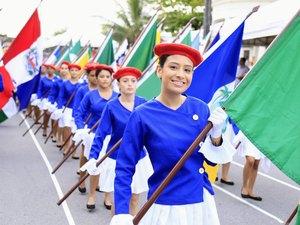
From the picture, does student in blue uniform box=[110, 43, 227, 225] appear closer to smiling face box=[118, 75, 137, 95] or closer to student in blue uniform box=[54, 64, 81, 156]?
smiling face box=[118, 75, 137, 95]

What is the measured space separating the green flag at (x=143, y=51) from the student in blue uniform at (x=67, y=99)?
2.32 m

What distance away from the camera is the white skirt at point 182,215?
9.02 feet

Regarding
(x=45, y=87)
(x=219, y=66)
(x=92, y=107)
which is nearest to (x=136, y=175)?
(x=219, y=66)

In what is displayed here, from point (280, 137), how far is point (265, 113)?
173mm

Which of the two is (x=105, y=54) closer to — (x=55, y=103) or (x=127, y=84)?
(x=55, y=103)

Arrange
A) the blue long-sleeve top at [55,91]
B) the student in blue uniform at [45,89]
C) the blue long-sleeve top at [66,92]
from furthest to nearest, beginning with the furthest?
1. the student in blue uniform at [45,89]
2. the blue long-sleeve top at [55,91]
3. the blue long-sleeve top at [66,92]

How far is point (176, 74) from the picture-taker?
109 inches

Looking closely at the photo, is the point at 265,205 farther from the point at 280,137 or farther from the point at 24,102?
the point at 24,102

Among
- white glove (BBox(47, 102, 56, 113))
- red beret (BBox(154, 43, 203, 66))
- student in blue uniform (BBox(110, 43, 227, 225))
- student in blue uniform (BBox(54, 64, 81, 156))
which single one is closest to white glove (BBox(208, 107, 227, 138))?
student in blue uniform (BBox(110, 43, 227, 225))

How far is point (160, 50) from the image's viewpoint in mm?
2842

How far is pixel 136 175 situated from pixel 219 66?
5.02 feet

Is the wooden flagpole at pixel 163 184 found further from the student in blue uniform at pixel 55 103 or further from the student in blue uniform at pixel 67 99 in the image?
the student in blue uniform at pixel 55 103

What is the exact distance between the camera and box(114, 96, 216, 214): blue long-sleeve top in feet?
8.93

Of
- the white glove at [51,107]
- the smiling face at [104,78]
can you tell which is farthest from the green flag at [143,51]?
the white glove at [51,107]
